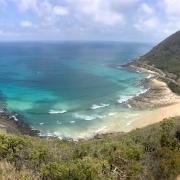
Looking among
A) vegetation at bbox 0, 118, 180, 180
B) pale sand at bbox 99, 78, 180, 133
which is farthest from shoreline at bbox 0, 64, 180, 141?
vegetation at bbox 0, 118, 180, 180

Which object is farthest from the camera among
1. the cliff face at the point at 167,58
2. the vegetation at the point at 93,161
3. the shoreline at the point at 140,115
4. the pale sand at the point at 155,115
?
the cliff face at the point at 167,58

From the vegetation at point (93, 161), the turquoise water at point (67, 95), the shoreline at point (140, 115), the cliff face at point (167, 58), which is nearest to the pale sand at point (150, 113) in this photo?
the shoreline at point (140, 115)

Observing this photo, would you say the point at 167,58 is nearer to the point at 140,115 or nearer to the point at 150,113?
the point at 150,113

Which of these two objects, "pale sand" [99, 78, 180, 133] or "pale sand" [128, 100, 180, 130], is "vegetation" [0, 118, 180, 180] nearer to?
"pale sand" [99, 78, 180, 133]

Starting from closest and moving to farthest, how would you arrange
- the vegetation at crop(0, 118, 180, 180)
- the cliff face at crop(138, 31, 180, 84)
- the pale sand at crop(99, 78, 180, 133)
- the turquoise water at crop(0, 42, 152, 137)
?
the vegetation at crop(0, 118, 180, 180)
the pale sand at crop(99, 78, 180, 133)
the turquoise water at crop(0, 42, 152, 137)
the cliff face at crop(138, 31, 180, 84)

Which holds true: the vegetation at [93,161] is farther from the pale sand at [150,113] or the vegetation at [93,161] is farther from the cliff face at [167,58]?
the cliff face at [167,58]

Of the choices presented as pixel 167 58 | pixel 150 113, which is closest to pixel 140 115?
pixel 150 113
